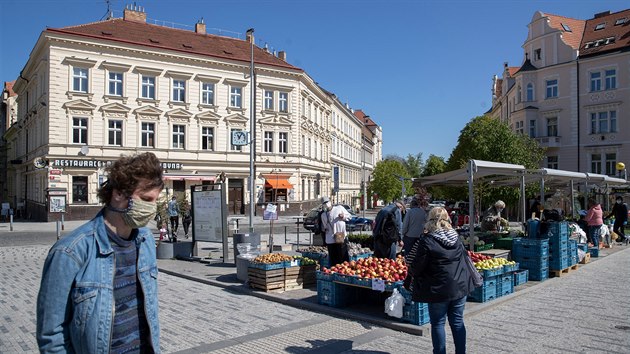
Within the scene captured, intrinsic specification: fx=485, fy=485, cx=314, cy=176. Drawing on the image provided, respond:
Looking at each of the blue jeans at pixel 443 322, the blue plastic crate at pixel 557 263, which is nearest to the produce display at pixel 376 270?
the blue jeans at pixel 443 322

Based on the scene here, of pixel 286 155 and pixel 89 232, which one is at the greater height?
pixel 286 155

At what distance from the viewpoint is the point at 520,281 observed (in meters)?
10.4

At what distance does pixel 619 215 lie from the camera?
1948cm

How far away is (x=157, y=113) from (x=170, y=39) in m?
7.11

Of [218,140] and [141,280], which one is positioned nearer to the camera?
[141,280]

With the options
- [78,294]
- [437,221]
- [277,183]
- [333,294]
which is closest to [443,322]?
[437,221]

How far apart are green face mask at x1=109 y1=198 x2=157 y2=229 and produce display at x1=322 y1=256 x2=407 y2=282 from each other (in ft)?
18.3

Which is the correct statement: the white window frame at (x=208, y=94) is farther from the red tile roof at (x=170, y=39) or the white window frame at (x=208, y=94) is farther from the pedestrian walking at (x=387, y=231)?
the pedestrian walking at (x=387, y=231)

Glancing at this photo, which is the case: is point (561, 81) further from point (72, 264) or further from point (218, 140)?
point (72, 264)

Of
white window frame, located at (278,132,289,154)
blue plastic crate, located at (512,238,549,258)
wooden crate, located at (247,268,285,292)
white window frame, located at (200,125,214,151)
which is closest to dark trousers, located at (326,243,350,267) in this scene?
wooden crate, located at (247,268,285,292)

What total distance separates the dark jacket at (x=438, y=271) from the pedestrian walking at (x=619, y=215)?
17.2 meters

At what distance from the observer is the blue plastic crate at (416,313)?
7098mm

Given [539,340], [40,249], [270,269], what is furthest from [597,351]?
[40,249]

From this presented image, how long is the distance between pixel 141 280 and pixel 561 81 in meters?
47.3
